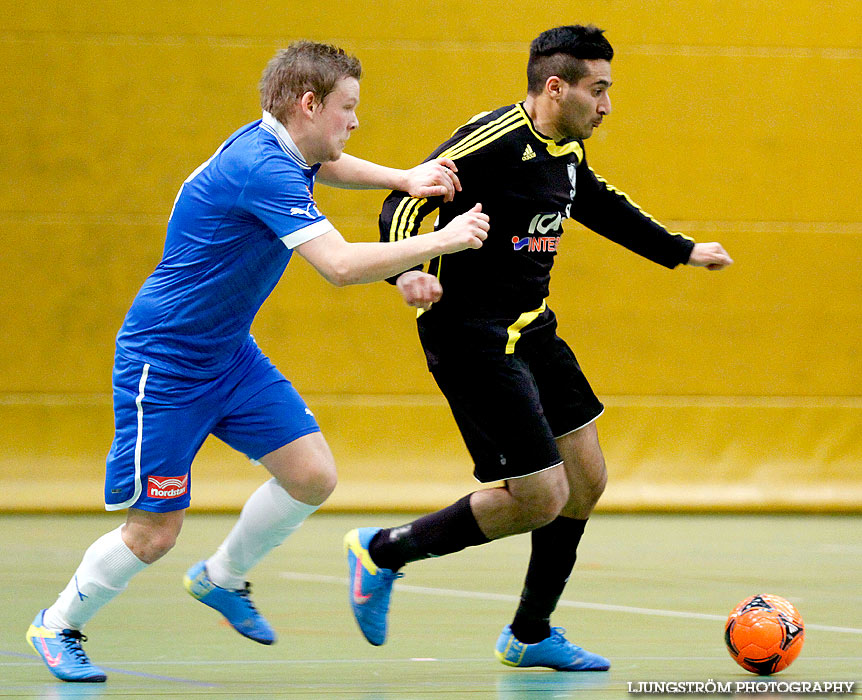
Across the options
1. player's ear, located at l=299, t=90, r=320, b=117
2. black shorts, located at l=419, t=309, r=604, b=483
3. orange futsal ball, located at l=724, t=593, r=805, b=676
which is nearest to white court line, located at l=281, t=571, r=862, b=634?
orange futsal ball, located at l=724, t=593, r=805, b=676

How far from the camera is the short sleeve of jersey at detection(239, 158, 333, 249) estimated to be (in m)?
3.06

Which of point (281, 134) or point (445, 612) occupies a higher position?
point (281, 134)

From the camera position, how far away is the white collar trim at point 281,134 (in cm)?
324

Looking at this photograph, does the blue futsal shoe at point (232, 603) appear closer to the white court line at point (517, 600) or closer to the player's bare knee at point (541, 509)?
the player's bare knee at point (541, 509)

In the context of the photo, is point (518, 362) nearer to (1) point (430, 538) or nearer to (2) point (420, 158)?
(1) point (430, 538)

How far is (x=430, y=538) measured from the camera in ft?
11.8

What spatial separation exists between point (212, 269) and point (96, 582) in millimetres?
877

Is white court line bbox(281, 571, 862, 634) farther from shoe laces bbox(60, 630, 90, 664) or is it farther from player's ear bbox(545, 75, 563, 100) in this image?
player's ear bbox(545, 75, 563, 100)

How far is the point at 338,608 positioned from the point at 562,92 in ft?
6.79

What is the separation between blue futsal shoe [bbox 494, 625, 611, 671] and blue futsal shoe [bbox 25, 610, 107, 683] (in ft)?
3.71

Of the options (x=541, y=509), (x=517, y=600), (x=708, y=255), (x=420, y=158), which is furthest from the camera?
(x=420, y=158)

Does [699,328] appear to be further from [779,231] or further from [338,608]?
[338,608]

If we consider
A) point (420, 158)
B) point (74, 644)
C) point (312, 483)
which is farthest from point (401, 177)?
point (420, 158)

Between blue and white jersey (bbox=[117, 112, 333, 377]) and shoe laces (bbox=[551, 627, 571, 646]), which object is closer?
blue and white jersey (bbox=[117, 112, 333, 377])
